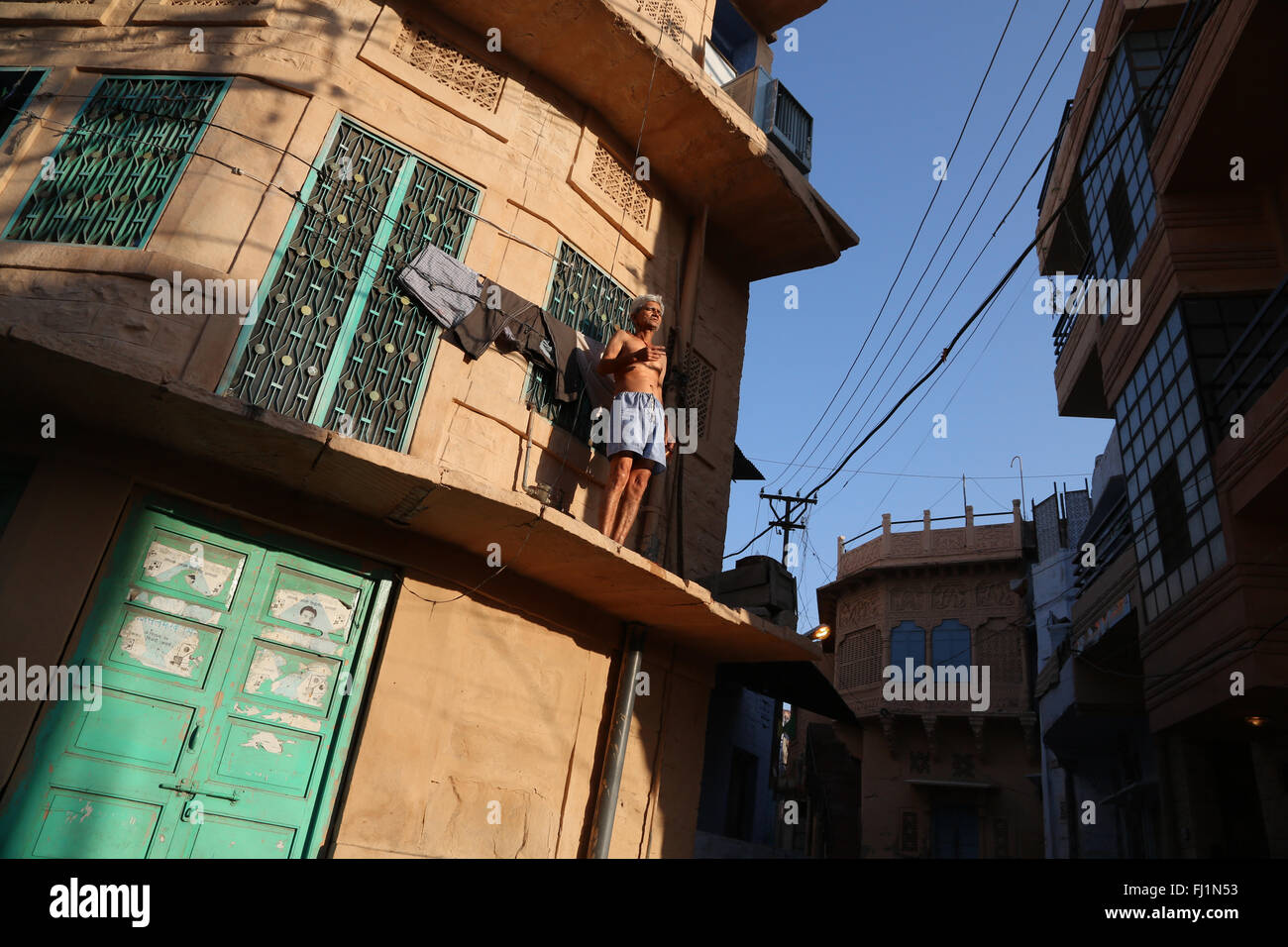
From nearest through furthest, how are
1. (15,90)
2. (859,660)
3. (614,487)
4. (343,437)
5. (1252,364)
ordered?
1. (343,437)
2. (15,90)
3. (614,487)
4. (1252,364)
5. (859,660)

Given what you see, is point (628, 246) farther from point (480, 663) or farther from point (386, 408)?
point (480, 663)

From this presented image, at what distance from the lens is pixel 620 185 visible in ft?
30.3

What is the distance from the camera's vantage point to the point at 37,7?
755 centimetres

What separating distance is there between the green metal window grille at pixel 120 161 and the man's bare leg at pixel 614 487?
4053 mm

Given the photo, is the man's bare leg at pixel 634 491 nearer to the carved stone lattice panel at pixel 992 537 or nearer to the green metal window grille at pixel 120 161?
the green metal window grille at pixel 120 161

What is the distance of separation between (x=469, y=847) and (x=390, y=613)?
6.02ft

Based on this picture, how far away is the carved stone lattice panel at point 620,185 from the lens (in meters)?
9.04

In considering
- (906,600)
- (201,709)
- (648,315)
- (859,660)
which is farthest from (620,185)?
(859,660)

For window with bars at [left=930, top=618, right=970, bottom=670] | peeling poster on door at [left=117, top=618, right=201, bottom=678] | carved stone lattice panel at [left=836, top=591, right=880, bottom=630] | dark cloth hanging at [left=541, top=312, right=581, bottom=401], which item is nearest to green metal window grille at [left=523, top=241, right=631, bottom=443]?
dark cloth hanging at [left=541, top=312, right=581, bottom=401]

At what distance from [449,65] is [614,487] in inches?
174

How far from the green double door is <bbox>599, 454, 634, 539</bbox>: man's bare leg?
6.65 feet

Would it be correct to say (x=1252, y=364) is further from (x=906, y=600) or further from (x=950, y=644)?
(x=906, y=600)

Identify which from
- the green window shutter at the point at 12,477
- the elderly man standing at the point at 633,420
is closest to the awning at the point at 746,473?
the elderly man standing at the point at 633,420

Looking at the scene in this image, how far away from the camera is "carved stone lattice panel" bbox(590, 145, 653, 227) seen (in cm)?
904
